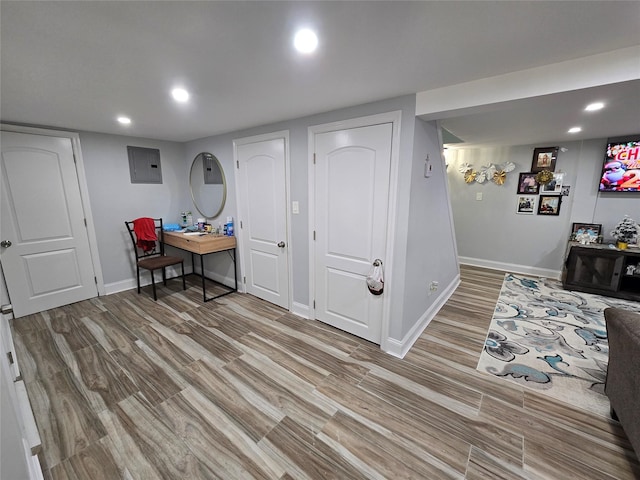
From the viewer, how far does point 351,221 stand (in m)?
2.46

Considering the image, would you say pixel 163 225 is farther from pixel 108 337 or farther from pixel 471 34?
pixel 471 34

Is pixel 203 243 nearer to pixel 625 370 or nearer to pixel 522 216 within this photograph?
pixel 625 370

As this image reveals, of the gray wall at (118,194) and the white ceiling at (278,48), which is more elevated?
the white ceiling at (278,48)

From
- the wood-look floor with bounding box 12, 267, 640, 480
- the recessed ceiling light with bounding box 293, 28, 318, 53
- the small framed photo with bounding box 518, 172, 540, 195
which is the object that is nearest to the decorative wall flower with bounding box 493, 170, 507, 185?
A: the small framed photo with bounding box 518, 172, 540, 195

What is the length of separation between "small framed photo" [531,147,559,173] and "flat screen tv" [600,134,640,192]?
0.55 meters

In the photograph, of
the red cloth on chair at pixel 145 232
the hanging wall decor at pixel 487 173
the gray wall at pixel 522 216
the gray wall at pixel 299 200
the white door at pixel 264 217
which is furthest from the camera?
the hanging wall decor at pixel 487 173

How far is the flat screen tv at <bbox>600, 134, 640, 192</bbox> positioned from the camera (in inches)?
136

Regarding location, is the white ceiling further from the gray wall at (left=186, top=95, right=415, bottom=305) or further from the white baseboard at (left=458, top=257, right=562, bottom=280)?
the white baseboard at (left=458, top=257, right=562, bottom=280)

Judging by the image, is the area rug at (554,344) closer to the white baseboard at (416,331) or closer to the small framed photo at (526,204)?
the white baseboard at (416,331)

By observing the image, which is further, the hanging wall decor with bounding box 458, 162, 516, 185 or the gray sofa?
the hanging wall decor with bounding box 458, 162, 516, 185

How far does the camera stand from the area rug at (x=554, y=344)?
1.99 m

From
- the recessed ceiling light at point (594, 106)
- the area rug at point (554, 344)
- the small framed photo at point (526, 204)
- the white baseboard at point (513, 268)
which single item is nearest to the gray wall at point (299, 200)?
the area rug at point (554, 344)

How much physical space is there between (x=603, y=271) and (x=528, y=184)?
1618 millimetres

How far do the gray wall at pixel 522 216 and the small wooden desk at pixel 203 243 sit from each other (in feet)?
14.1
